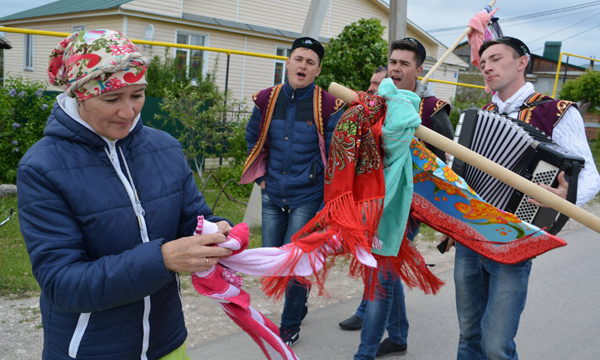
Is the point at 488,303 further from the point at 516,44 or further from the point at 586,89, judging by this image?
the point at 586,89

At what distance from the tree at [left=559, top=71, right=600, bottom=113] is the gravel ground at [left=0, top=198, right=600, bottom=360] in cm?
1786

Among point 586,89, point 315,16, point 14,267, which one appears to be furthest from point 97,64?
point 586,89

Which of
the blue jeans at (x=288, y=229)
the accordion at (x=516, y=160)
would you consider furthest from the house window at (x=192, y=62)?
the accordion at (x=516, y=160)

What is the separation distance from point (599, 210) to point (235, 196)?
6984mm

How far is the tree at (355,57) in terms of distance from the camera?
837cm

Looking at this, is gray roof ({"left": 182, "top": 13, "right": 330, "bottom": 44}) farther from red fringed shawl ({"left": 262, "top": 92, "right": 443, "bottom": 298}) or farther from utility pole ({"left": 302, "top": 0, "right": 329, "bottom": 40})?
red fringed shawl ({"left": 262, "top": 92, "right": 443, "bottom": 298})

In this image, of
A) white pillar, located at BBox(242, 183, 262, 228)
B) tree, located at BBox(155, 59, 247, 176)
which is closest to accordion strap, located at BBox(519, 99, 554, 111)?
white pillar, located at BBox(242, 183, 262, 228)

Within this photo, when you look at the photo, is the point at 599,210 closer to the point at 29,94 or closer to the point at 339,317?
the point at 339,317

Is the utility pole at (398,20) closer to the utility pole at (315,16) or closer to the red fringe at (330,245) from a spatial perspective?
the utility pole at (315,16)

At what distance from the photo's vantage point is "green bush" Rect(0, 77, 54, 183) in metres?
7.30

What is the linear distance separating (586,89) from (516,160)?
20.0 metres

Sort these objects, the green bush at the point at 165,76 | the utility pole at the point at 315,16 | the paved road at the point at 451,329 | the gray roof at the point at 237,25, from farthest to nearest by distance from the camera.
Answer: the gray roof at the point at 237,25
the green bush at the point at 165,76
the utility pole at the point at 315,16
the paved road at the point at 451,329

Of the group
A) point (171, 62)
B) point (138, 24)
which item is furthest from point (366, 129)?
point (138, 24)

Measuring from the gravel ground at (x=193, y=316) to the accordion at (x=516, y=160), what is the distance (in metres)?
1.81
